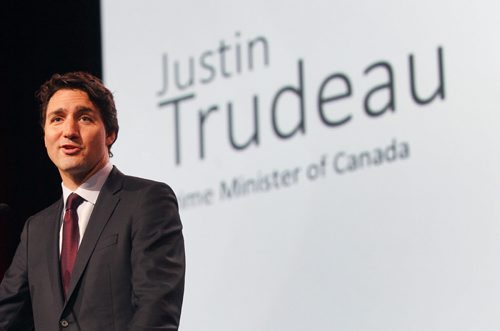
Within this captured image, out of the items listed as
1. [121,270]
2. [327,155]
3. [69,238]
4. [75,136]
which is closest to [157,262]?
[121,270]

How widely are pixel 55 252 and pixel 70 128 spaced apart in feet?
0.84

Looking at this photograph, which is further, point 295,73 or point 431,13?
point 295,73

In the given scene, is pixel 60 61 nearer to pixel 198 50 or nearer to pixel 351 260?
pixel 198 50

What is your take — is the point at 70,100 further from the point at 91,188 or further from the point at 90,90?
the point at 91,188

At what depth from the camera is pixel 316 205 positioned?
2951 millimetres

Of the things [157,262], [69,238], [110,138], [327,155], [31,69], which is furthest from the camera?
[31,69]

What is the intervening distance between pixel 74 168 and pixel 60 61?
206 cm

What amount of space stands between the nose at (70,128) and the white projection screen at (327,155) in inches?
43.4

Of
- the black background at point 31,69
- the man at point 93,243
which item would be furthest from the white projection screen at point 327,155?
the man at point 93,243

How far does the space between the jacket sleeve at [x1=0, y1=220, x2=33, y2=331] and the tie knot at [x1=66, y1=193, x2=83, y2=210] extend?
0.16 meters

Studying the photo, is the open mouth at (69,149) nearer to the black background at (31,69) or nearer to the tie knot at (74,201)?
the tie knot at (74,201)

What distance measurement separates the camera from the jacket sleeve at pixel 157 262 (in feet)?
5.95

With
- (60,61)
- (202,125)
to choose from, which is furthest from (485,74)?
(60,61)

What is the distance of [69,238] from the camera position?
1.97 metres
